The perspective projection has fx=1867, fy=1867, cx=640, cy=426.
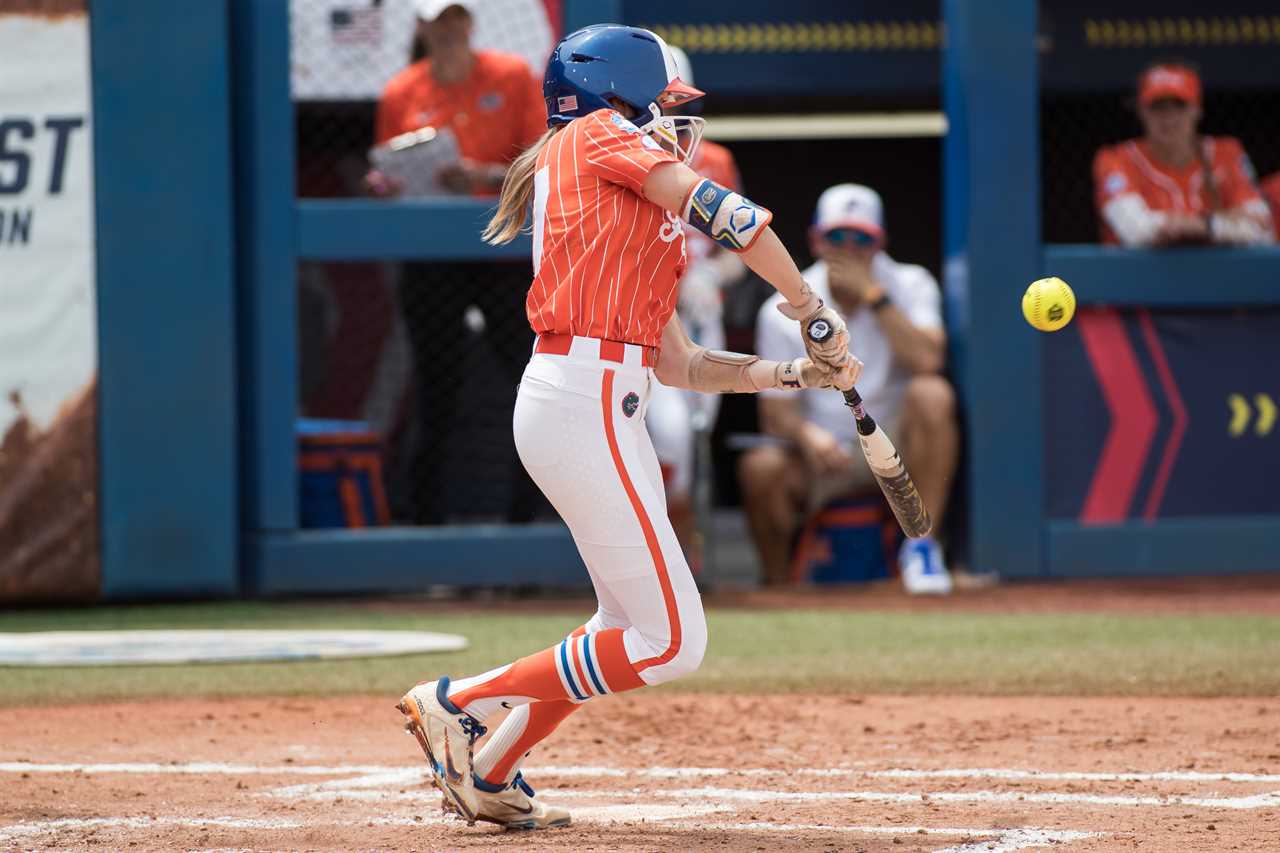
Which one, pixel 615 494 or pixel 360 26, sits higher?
pixel 360 26

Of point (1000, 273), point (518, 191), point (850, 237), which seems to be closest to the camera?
point (518, 191)

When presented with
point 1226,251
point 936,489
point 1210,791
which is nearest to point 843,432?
point 936,489

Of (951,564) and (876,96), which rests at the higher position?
(876,96)

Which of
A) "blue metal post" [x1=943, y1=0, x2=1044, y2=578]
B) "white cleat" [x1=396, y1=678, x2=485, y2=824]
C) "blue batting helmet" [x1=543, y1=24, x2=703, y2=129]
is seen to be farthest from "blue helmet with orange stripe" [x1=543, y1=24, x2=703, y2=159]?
"blue metal post" [x1=943, y1=0, x2=1044, y2=578]

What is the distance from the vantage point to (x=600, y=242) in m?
3.70

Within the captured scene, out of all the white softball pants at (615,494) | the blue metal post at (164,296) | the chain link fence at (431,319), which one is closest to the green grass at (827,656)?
the blue metal post at (164,296)

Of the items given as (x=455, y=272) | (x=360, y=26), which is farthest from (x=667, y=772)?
(x=360, y=26)

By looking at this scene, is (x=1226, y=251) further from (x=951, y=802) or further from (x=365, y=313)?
(x=951, y=802)

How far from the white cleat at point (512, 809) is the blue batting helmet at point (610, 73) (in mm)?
1394

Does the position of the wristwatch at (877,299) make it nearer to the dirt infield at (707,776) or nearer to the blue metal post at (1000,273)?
the blue metal post at (1000,273)

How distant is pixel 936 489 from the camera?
8266mm

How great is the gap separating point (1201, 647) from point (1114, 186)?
273 centimetres

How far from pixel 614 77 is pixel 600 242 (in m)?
0.37

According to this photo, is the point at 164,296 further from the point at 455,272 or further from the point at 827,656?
the point at 827,656
